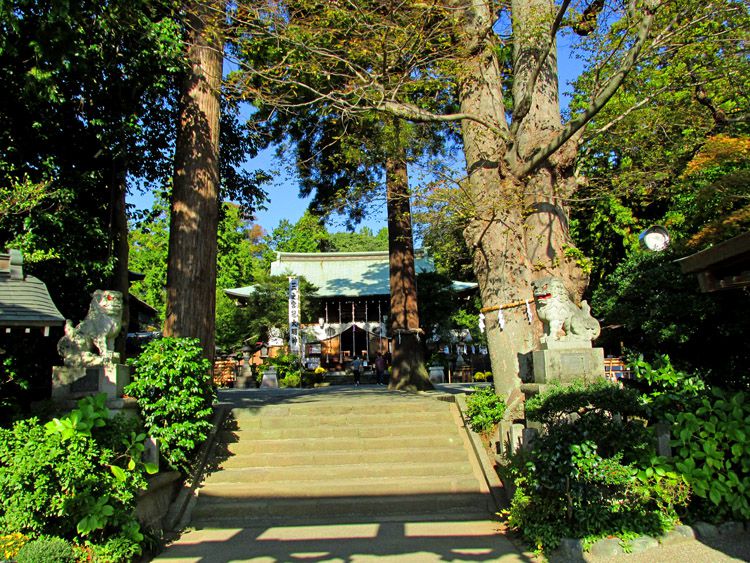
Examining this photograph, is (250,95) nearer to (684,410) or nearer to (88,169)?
(88,169)

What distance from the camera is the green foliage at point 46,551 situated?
15.0 ft

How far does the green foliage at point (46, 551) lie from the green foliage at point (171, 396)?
1995 mm

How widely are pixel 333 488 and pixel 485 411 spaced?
2470 mm

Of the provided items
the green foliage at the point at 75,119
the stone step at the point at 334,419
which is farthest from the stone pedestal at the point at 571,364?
the green foliage at the point at 75,119

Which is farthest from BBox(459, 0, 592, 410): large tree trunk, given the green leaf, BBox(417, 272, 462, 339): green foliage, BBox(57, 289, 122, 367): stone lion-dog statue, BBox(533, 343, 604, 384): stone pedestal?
BBox(417, 272, 462, 339): green foliage

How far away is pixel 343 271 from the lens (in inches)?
1271

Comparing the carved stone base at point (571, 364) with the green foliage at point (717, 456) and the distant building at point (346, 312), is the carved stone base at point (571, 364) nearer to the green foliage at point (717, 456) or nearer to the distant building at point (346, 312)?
the green foliage at point (717, 456)

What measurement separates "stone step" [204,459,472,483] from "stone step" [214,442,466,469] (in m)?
0.18

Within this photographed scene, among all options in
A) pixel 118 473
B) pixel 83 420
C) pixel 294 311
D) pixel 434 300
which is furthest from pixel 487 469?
pixel 434 300

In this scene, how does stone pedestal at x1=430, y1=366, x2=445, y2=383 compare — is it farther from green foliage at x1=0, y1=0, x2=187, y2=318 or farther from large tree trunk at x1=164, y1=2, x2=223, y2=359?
green foliage at x1=0, y1=0, x2=187, y2=318

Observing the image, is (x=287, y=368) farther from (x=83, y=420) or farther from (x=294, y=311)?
(x=83, y=420)

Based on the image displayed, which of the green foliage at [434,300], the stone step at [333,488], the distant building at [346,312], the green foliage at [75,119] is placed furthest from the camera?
the distant building at [346,312]

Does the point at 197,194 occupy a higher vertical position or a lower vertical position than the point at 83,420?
higher

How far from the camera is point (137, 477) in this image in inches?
217
